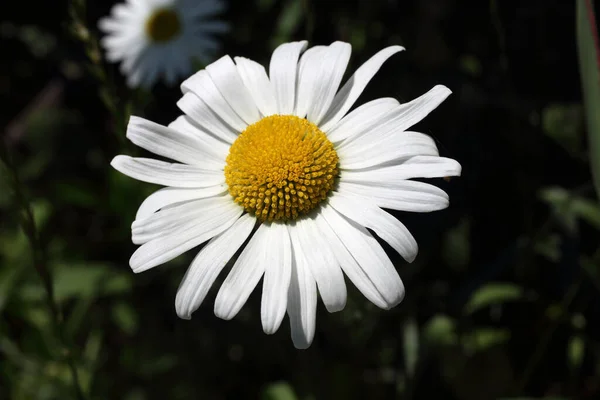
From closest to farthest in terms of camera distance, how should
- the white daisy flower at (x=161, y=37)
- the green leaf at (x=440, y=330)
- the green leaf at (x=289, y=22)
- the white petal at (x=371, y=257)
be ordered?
the white petal at (x=371, y=257), the green leaf at (x=440, y=330), the green leaf at (x=289, y=22), the white daisy flower at (x=161, y=37)

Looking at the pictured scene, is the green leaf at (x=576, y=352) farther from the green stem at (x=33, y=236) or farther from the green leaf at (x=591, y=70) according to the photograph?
the green stem at (x=33, y=236)

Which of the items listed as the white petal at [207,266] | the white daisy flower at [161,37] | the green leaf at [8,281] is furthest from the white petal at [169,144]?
the green leaf at [8,281]

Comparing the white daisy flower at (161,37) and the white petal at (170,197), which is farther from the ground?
the white daisy flower at (161,37)

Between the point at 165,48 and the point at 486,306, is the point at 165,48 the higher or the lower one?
the higher one

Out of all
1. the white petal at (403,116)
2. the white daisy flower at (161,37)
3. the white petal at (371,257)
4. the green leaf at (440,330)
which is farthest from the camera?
the white daisy flower at (161,37)

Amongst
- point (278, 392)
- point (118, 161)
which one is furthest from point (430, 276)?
point (118, 161)

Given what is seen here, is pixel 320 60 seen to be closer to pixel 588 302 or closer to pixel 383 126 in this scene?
pixel 383 126

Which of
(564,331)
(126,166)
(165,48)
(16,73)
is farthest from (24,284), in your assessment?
(564,331)

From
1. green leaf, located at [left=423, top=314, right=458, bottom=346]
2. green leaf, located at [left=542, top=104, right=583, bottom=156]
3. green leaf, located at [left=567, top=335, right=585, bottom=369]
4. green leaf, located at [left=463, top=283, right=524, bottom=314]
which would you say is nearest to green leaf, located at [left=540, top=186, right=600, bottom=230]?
green leaf, located at [left=542, top=104, right=583, bottom=156]

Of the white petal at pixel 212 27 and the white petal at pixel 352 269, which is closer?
the white petal at pixel 352 269
